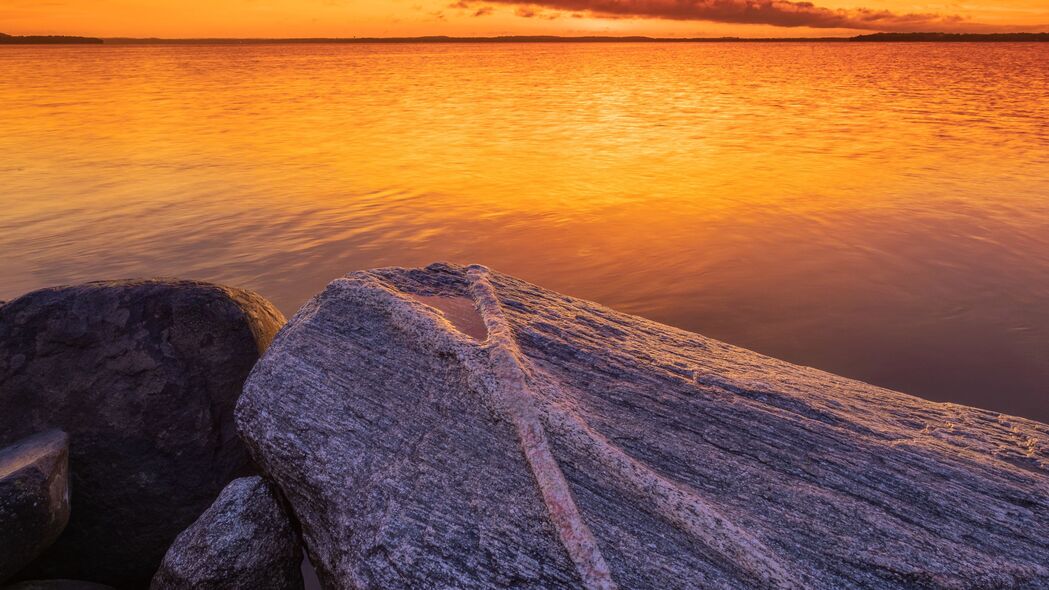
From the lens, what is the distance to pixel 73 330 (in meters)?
4.37

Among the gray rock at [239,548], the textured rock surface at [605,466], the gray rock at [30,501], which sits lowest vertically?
the gray rock at [239,548]

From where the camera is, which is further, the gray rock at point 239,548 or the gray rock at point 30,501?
the gray rock at point 239,548

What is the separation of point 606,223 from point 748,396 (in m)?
8.95

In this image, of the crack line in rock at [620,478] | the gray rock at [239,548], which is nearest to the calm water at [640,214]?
→ the crack line in rock at [620,478]

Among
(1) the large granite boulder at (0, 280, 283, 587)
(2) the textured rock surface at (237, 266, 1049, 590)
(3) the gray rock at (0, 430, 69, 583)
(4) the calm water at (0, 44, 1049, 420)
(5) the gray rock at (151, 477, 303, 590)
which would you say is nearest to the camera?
(2) the textured rock surface at (237, 266, 1049, 590)

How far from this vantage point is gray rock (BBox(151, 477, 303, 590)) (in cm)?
362

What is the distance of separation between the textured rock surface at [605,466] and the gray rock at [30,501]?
1.15 meters

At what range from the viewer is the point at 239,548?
12.1ft

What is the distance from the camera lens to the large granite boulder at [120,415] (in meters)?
4.24

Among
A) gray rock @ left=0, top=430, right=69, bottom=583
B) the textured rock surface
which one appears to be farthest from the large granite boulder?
the textured rock surface

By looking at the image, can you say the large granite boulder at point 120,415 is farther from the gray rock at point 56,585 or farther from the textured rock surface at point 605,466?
the textured rock surface at point 605,466

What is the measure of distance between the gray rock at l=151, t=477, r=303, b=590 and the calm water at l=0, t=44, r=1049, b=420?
17.8 ft

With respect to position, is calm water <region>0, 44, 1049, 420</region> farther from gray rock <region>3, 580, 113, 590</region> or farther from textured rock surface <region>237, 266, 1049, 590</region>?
gray rock <region>3, 580, 113, 590</region>

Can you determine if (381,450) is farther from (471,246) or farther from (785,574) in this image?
(471,246)
